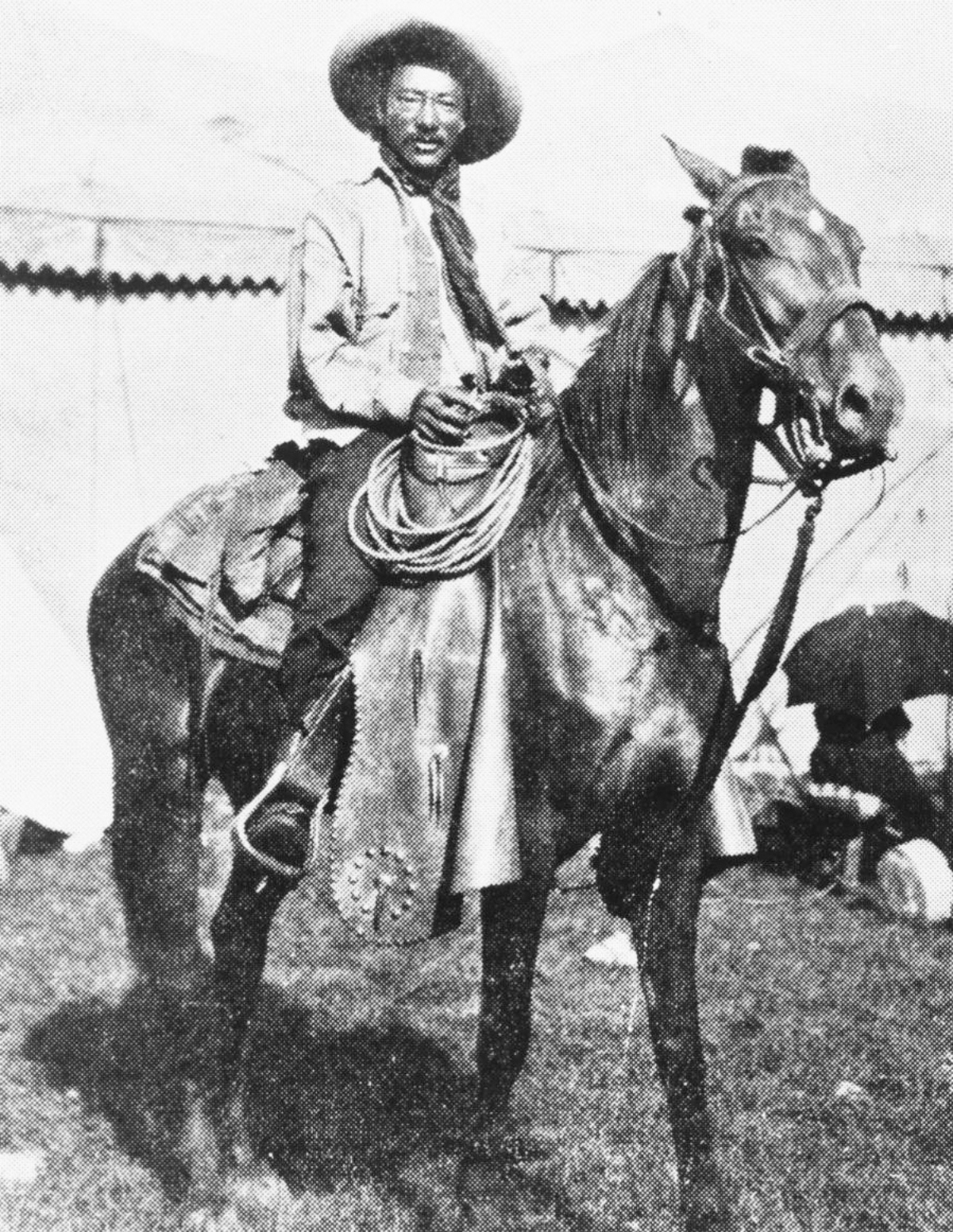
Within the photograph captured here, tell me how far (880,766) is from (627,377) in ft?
16.9

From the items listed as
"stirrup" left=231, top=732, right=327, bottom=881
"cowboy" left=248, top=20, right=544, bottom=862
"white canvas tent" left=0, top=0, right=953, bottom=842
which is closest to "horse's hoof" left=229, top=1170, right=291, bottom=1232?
"stirrup" left=231, top=732, right=327, bottom=881

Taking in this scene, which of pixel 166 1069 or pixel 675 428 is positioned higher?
pixel 675 428

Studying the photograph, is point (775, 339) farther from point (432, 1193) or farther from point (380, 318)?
point (432, 1193)

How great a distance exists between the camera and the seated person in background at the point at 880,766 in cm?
831

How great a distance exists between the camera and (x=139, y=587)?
16.7 ft

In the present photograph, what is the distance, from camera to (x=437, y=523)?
3939mm

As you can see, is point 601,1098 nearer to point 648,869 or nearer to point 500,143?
point 648,869

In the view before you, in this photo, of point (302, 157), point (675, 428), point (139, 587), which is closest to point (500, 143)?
point (675, 428)

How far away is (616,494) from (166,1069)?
10.3ft

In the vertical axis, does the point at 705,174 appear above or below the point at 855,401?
above

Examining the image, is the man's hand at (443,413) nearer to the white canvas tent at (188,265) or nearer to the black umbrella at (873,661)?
the black umbrella at (873,661)

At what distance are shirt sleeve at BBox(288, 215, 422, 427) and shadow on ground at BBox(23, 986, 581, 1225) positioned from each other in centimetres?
209

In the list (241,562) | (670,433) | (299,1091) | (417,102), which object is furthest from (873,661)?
(417,102)

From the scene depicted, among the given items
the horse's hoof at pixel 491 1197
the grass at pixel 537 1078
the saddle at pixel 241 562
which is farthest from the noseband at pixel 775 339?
the horse's hoof at pixel 491 1197
